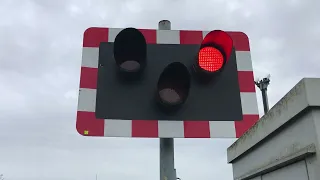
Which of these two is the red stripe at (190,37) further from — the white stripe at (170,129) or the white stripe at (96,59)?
the white stripe at (170,129)

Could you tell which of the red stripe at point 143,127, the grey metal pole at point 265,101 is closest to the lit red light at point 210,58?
the red stripe at point 143,127

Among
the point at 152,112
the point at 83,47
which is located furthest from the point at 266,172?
the point at 83,47

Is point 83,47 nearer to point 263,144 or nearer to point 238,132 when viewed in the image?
point 238,132

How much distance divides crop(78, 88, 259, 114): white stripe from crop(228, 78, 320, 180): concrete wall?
0.43 m

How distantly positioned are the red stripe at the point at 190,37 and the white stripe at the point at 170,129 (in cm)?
64

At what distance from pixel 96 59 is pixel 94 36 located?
204 millimetres

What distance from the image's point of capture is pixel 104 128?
2.13 meters

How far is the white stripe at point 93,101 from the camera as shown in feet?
7.15

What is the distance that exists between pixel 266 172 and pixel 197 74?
82cm

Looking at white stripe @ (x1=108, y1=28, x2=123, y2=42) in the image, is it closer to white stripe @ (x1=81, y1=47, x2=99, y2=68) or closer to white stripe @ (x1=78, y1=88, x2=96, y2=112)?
white stripe @ (x1=81, y1=47, x2=99, y2=68)

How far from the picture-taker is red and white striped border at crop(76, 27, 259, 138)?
2.13 metres

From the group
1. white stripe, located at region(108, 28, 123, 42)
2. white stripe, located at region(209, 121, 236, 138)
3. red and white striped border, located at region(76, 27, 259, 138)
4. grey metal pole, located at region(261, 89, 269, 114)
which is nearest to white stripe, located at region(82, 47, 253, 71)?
red and white striped border, located at region(76, 27, 259, 138)

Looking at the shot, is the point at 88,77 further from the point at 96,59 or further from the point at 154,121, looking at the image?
the point at 154,121

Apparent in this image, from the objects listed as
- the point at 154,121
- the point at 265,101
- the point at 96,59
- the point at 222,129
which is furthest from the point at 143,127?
the point at 265,101
